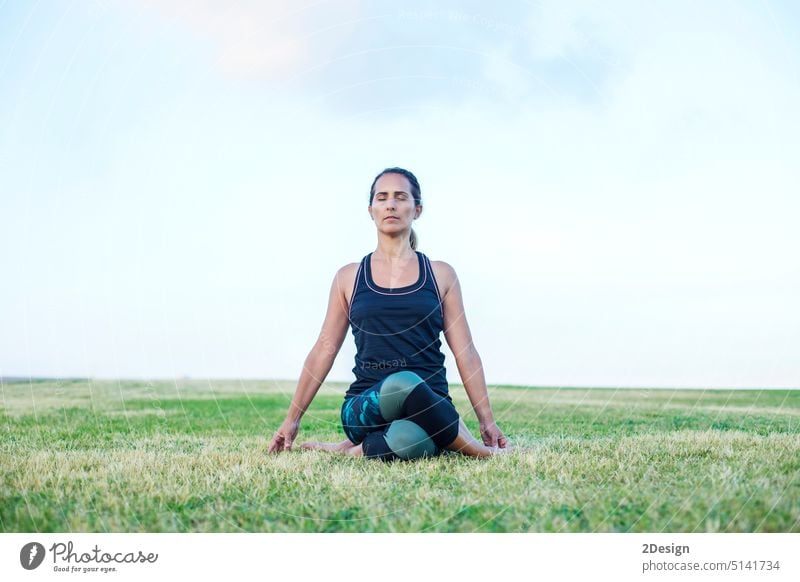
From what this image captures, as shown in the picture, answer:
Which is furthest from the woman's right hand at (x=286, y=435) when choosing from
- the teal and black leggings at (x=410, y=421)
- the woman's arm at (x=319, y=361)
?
the teal and black leggings at (x=410, y=421)

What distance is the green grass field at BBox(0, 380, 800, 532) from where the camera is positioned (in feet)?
7.53

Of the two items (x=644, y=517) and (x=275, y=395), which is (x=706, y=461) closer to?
(x=644, y=517)

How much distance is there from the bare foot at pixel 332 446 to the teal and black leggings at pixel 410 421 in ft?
1.01

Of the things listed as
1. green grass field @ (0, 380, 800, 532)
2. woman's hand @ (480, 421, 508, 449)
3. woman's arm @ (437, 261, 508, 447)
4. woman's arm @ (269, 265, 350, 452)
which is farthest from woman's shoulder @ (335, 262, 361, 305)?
woman's hand @ (480, 421, 508, 449)

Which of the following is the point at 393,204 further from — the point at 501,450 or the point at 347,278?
the point at 501,450

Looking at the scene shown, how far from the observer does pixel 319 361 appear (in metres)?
3.59

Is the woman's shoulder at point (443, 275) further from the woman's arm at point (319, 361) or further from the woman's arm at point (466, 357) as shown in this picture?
the woman's arm at point (319, 361)

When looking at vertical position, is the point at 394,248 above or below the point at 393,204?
below

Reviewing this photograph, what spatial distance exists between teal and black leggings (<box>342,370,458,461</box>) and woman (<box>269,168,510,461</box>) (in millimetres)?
20

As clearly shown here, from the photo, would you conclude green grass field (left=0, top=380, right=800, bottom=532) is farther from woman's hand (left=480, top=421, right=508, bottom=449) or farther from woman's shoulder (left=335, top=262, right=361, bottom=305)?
woman's shoulder (left=335, top=262, right=361, bottom=305)

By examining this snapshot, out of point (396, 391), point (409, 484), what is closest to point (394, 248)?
point (396, 391)

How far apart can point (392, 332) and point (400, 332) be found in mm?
41
